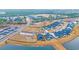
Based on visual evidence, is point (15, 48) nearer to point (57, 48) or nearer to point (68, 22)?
point (57, 48)

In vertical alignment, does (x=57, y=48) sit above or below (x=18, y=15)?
below
